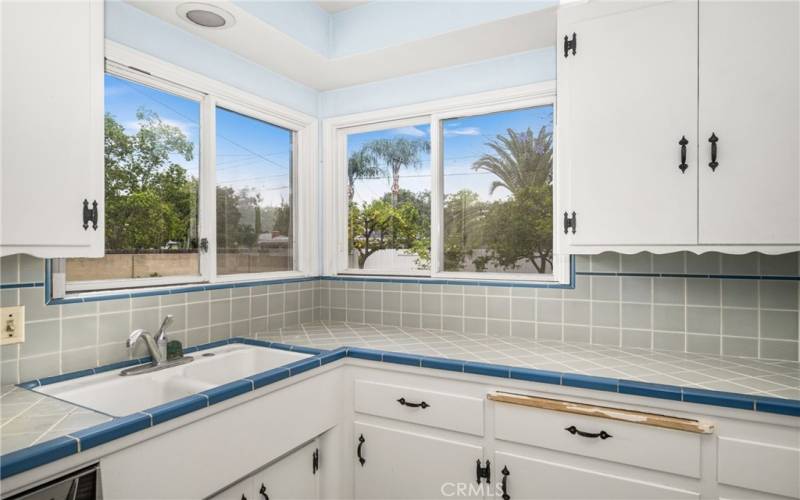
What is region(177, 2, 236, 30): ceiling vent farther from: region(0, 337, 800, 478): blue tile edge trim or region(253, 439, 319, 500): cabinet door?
region(253, 439, 319, 500): cabinet door

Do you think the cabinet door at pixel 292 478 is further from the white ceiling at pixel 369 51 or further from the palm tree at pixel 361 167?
the white ceiling at pixel 369 51

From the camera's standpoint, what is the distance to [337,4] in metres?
2.27

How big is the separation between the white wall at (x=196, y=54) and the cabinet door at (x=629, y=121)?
4.87ft

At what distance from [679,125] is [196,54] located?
6.64ft

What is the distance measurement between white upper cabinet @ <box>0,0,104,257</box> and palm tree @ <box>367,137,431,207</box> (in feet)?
5.13

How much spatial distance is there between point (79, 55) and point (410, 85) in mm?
1620

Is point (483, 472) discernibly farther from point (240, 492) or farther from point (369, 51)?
point (369, 51)

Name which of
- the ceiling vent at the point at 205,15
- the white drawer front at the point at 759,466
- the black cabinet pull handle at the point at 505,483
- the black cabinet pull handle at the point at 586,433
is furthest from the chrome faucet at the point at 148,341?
the white drawer front at the point at 759,466

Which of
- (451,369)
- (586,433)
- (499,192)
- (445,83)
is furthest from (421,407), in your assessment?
(445,83)

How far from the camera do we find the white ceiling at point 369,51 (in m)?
1.93

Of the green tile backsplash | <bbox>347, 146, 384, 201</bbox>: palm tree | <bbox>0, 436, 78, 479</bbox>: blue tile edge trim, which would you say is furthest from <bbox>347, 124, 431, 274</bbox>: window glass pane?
<bbox>0, 436, 78, 479</bbox>: blue tile edge trim

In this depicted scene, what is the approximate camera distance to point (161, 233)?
6.59ft

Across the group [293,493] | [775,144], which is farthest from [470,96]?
[293,493]

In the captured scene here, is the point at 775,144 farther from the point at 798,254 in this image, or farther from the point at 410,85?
the point at 410,85
